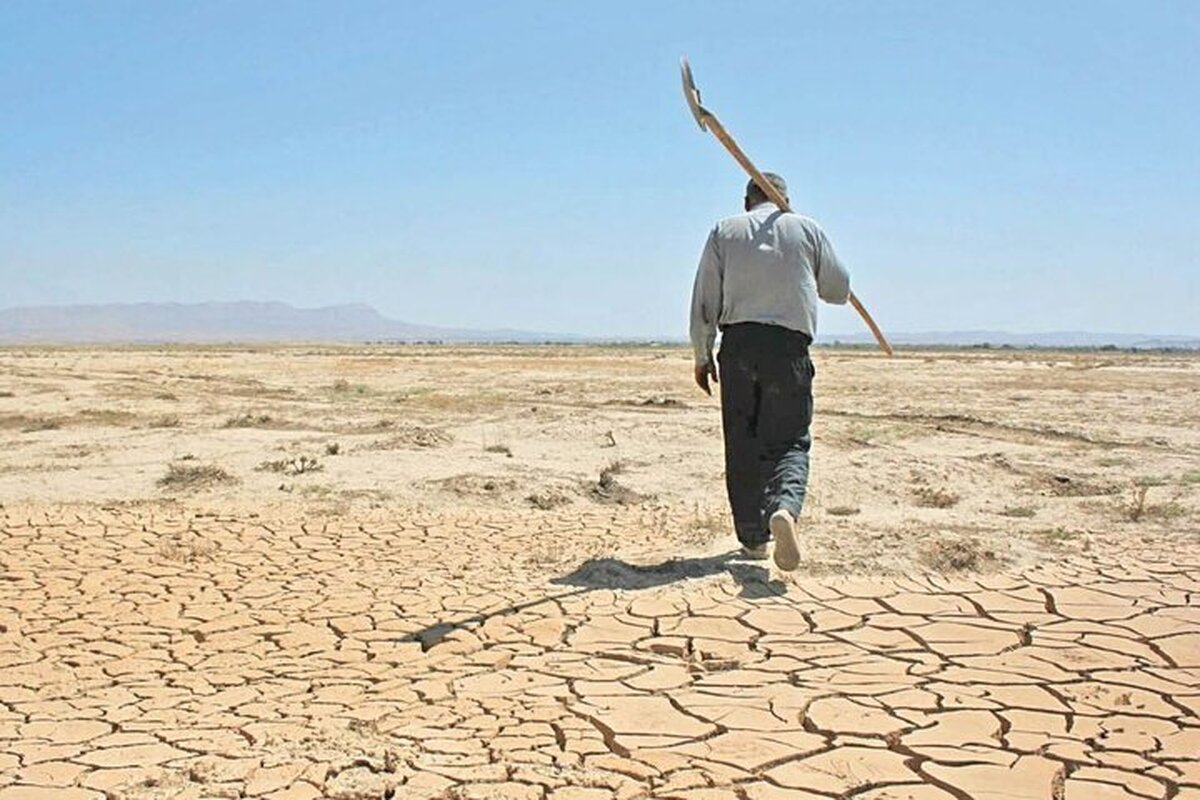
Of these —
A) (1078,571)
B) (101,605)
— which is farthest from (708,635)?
(101,605)

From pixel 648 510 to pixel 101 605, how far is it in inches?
135

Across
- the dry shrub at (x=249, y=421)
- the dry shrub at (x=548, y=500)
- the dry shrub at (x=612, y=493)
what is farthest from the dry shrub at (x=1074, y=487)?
the dry shrub at (x=249, y=421)

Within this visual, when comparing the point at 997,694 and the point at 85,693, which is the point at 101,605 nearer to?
the point at 85,693

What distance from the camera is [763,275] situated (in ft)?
16.2

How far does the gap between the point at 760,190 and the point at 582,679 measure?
264 centimetres

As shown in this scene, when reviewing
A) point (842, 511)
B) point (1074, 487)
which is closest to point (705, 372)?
point (842, 511)

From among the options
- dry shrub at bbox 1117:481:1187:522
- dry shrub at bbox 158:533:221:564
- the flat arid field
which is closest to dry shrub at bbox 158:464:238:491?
the flat arid field

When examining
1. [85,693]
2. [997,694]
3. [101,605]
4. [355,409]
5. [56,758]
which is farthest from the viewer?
[355,409]

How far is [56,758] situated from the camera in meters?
3.09

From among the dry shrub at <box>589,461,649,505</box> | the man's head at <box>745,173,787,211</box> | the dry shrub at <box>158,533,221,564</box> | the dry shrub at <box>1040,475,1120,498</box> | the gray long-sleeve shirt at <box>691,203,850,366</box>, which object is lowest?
the dry shrub at <box>158,533,221,564</box>

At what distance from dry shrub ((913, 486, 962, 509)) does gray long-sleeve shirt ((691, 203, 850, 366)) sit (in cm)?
288

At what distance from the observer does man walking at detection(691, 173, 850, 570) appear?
4.95 meters

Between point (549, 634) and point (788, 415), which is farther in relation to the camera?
point (788, 415)

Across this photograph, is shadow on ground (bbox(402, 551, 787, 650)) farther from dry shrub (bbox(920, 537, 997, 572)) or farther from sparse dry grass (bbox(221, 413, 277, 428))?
sparse dry grass (bbox(221, 413, 277, 428))
